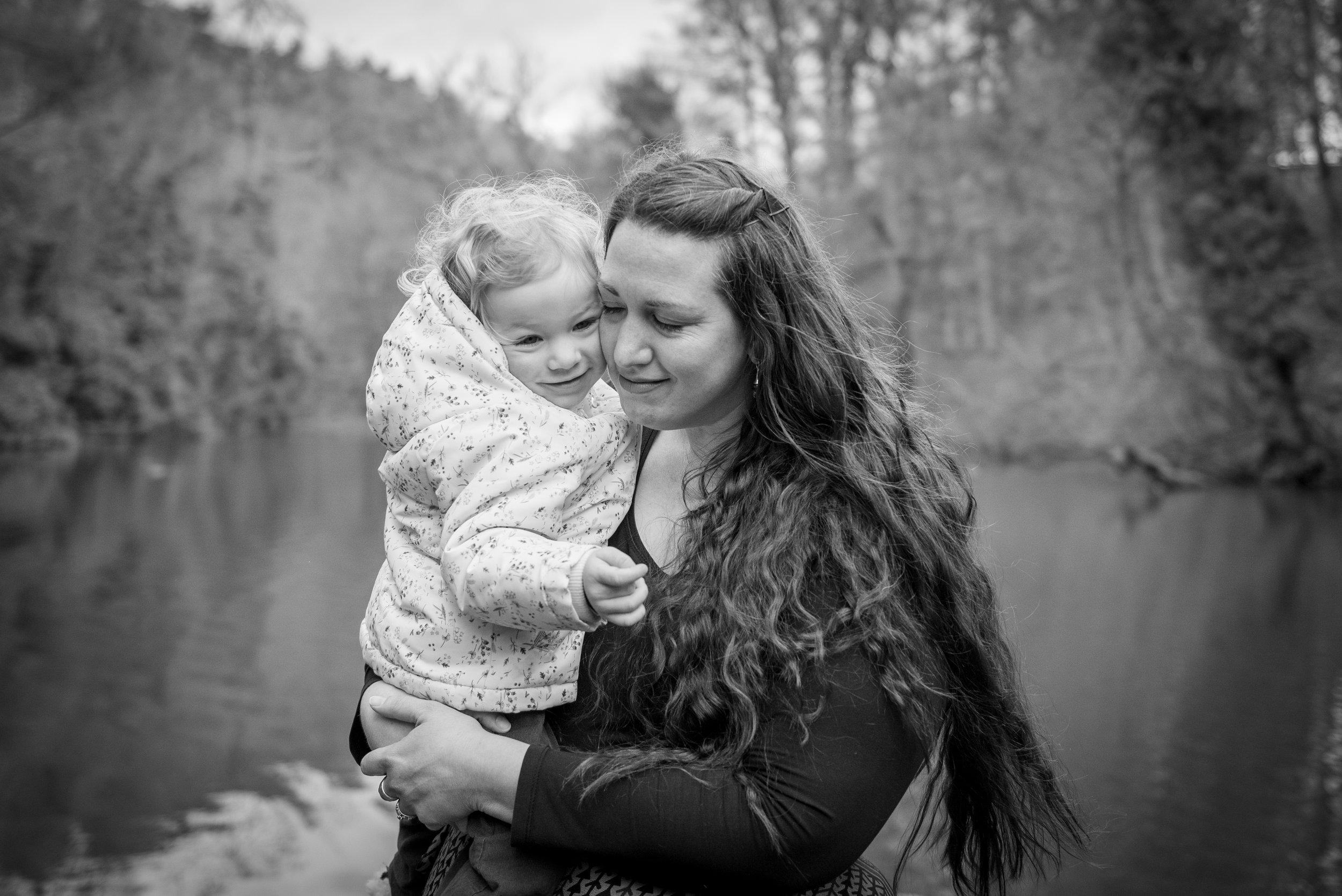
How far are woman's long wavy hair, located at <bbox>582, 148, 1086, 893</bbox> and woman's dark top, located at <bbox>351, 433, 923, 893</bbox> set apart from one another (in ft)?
0.06

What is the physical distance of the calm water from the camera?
434 cm

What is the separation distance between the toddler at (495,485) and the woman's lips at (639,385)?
9 cm

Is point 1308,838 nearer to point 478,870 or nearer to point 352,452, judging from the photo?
point 478,870

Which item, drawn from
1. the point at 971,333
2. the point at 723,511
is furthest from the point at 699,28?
the point at 723,511

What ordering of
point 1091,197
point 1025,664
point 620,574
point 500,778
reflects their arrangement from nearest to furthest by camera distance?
point 620,574, point 500,778, point 1025,664, point 1091,197

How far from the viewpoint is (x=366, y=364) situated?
22.8 m

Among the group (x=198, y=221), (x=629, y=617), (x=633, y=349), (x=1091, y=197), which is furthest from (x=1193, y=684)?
(x=198, y=221)

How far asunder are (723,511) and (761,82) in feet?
52.1

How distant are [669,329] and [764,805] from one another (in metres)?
0.56

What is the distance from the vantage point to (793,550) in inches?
50.0

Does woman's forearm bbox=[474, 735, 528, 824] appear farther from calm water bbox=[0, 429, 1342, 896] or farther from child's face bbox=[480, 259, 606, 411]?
calm water bbox=[0, 429, 1342, 896]

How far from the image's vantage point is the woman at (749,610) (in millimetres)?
1179

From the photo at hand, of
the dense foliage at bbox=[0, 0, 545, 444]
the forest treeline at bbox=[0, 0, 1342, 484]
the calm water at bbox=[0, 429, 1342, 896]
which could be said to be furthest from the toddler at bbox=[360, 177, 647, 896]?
the dense foliage at bbox=[0, 0, 545, 444]

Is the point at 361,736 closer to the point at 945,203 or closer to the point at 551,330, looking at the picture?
the point at 551,330
